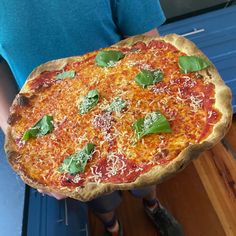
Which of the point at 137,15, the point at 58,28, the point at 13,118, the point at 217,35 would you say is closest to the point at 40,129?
the point at 13,118

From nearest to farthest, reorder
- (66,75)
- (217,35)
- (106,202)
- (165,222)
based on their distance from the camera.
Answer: (66,75)
(106,202)
(165,222)
(217,35)

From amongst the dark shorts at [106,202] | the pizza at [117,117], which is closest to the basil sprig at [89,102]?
the pizza at [117,117]

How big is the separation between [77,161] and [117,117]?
0.14m

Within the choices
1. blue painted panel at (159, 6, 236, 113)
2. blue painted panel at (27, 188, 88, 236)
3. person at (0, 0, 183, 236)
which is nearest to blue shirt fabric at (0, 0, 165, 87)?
person at (0, 0, 183, 236)

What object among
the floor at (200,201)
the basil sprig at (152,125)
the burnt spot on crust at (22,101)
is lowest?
the floor at (200,201)

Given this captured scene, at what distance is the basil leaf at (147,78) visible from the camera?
89 centimetres

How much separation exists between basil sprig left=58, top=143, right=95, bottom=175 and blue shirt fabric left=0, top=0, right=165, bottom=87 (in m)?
0.30

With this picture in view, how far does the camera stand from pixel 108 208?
120 centimetres

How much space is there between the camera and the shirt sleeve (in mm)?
922

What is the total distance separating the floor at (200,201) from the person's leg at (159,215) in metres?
0.05

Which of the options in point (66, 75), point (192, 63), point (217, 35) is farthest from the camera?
point (217, 35)

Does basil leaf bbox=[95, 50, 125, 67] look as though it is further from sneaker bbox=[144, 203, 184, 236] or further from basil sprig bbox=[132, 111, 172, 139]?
sneaker bbox=[144, 203, 184, 236]

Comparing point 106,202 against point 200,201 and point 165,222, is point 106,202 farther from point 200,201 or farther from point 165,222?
point 200,201

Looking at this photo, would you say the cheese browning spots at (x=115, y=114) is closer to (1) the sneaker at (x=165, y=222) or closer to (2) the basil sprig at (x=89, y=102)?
(2) the basil sprig at (x=89, y=102)
